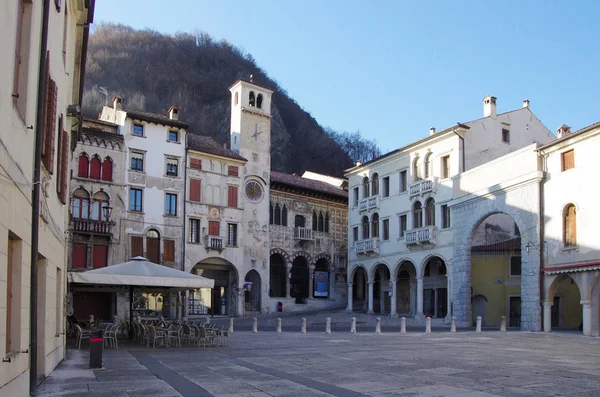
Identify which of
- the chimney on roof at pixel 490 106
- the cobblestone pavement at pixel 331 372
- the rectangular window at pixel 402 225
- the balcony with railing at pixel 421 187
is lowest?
the cobblestone pavement at pixel 331 372

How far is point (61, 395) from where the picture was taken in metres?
9.43

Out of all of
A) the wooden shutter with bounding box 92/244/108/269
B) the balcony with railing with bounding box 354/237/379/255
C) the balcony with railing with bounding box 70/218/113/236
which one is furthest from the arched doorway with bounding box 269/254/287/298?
the balcony with railing with bounding box 70/218/113/236

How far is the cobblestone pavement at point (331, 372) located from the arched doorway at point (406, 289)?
2429cm

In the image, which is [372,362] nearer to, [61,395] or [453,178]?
[61,395]

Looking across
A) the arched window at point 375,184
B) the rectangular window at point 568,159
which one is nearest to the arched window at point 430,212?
the arched window at point 375,184

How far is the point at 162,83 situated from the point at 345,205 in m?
51.0

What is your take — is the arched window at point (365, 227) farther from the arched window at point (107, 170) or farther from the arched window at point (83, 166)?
the arched window at point (83, 166)

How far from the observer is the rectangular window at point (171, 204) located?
41.3 meters

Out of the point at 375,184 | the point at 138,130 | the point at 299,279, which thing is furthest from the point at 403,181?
the point at 138,130

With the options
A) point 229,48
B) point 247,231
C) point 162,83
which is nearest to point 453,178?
point 247,231

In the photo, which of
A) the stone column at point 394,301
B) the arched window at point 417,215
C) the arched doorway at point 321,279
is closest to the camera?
the arched window at point 417,215

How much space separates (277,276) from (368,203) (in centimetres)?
894

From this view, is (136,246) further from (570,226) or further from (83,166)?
(570,226)

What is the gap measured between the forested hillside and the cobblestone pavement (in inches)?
2139
